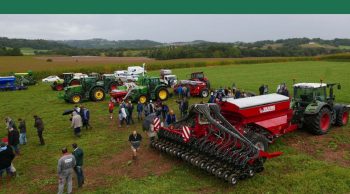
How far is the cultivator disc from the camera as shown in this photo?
10078mm

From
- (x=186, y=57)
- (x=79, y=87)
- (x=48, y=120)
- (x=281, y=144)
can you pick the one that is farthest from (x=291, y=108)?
(x=186, y=57)

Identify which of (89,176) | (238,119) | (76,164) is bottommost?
(89,176)

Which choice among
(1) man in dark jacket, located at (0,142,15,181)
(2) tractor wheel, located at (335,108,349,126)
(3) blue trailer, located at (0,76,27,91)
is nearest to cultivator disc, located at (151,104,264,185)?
(1) man in dark jacket, located at (0,142,15,181)

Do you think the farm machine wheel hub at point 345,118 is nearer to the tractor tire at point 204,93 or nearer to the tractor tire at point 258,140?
the tractor tire at point 258,140

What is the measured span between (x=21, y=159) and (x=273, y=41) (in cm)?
19264

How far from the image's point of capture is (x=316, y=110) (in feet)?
46.1

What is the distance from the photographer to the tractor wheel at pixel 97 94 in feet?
85.3

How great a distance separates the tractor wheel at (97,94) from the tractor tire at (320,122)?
16.4 metres

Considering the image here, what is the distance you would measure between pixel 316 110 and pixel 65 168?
10.0m

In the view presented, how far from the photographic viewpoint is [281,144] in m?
13.5

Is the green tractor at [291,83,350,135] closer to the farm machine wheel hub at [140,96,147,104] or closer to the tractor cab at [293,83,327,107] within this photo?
the tractor cab at [293,83,327,107]

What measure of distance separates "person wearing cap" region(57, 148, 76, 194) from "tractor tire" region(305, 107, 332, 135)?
9.66 meters

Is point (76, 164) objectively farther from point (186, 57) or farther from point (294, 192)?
point (186, 57)

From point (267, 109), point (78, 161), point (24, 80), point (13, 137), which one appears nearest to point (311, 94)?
point (267, 109)
